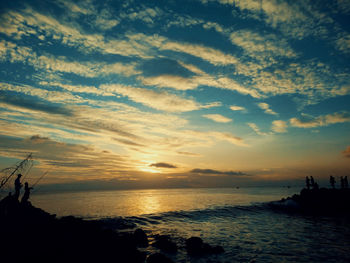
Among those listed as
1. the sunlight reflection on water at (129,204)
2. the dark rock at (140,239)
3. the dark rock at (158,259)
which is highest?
the dark rock at (158,259)

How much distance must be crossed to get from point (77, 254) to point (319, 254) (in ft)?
70.6

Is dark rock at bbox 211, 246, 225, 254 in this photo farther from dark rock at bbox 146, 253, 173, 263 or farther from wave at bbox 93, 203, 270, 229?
wave at bbox 93, 203, 270, 229

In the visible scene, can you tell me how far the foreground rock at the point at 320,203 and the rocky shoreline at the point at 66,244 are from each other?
41.1 meters

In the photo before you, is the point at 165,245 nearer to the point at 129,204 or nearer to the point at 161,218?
the point at 161,218

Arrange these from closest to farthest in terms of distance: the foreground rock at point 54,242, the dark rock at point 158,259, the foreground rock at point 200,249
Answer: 1. the foreground rock at point 54,242
2. the dark rock at point 158,259
3. the foreground rock at point 200,249

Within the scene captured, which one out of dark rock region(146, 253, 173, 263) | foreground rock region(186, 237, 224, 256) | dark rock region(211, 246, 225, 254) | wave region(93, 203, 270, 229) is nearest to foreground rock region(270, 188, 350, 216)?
wave region(93, 203, 270, 229)

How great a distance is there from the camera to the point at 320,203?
4916 centimetres

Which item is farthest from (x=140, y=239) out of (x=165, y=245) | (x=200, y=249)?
(x=200, y=249)

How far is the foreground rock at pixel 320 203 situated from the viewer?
46.5 metres

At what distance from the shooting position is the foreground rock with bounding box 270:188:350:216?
46500 mm

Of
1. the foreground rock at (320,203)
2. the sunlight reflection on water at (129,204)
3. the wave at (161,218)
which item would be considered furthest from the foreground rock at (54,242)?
the foreground rock at (320,203)

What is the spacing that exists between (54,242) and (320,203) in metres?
61.3

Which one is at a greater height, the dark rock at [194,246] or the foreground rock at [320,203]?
the dark rock at [194,246]

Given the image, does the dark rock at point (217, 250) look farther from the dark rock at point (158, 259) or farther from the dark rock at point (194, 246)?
the dark rock at point (158, 259)
